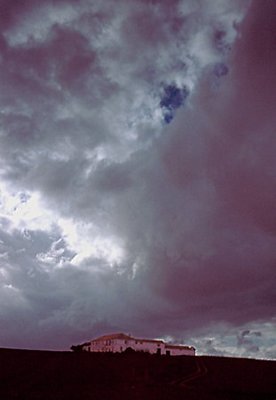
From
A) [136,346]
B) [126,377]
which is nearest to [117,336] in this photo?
[136,346]

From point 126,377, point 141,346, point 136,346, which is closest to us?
point 126,377

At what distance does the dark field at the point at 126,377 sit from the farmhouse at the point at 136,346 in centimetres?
6470

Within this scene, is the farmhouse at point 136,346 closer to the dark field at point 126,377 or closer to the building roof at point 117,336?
the building roof at point 117,336

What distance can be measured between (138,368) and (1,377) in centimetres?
2140

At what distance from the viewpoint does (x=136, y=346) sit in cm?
14888

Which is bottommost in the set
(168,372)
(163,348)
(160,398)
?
(160,398)

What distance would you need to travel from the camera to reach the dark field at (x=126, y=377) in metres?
51.4

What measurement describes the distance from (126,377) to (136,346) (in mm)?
89855

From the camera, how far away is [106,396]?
49250 mm

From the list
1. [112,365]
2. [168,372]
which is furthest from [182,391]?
[112,365]

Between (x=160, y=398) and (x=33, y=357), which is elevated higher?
(x=33, y=357)

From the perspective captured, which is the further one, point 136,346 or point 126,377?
point 136,346

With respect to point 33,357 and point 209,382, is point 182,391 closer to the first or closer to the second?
point 209,382

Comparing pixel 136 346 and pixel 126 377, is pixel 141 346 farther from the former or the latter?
pixel 126 377
